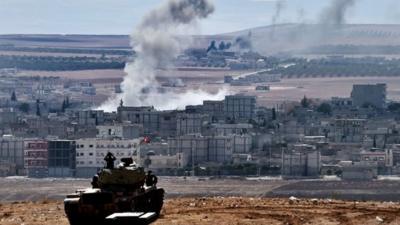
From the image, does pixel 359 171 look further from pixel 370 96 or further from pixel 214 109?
pixel 370 96

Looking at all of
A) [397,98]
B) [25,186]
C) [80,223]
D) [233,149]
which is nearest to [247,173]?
[233,149]

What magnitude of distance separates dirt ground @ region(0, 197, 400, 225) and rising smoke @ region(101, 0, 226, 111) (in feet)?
258

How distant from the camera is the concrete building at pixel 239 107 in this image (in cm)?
9888

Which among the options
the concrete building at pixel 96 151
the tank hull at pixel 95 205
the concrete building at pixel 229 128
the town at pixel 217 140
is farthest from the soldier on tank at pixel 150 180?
the concrete building at pixel 229 128

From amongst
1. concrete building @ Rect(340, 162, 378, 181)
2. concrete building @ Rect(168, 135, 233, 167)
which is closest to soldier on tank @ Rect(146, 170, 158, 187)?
concrete building @ Rect(340, 162, 378, 181)

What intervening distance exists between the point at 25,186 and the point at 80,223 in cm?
3703

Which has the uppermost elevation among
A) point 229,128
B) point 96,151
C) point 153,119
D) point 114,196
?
point 153,119

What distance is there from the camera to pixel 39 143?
235 feet

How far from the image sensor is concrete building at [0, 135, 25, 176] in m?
71.5

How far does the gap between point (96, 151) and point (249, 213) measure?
44.4 meters

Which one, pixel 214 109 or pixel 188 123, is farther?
pixel 214 109

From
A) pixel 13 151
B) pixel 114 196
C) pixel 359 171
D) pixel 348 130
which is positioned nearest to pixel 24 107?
pixel 348 130

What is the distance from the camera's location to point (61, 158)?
68688 millimetres

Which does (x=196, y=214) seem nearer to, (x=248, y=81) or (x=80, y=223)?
(x=80, y=223)
